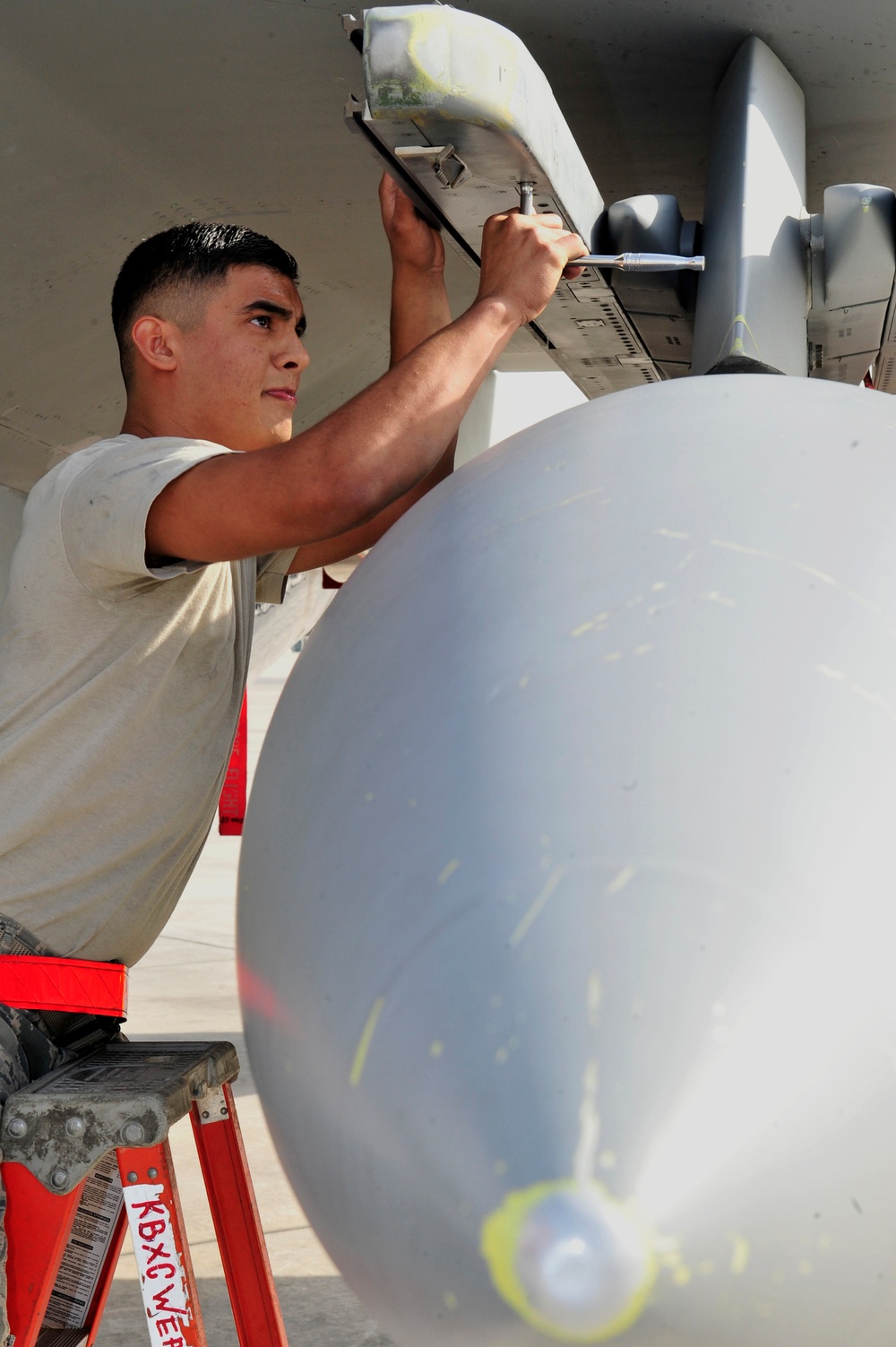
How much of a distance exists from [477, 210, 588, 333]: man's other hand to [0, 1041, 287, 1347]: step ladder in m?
0.87

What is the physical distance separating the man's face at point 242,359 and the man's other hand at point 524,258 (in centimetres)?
27

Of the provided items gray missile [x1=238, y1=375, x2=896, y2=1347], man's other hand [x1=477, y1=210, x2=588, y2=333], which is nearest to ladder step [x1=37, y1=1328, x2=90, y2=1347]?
gray missile [x1=238, y1=375, x2=896, y2=1347]

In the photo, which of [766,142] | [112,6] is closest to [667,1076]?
[766,142]

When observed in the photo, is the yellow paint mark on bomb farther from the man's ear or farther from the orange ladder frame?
the man's ear

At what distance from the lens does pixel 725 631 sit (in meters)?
0.87

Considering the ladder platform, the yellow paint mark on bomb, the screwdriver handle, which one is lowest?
the yellow paint mark on bomb

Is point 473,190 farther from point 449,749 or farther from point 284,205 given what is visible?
point 284,205

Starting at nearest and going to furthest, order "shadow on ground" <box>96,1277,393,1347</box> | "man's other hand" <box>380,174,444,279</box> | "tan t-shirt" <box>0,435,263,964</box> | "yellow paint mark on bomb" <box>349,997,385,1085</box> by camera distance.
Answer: "yellow paint mark on bomb" <box>349,997,385,1085</box> → "tan t-shirt" <box>0,435,263,964</box> → "man's other hand" <box>380,174,444,279</box> → "shadow on ground" <box>96,1277,393,1347</box>

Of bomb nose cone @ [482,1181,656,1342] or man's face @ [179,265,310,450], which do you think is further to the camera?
man's face @ [179,265,310,450]

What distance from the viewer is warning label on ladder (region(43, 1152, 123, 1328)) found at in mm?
1520

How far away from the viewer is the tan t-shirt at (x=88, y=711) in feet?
4.31

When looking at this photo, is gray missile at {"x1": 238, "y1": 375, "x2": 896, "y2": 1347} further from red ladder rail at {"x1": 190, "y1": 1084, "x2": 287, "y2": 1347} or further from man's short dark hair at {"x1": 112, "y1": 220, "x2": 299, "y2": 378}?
man's short dark hair at {"x1": 112, "y1": 220, "x2": 299, "y2": 378}

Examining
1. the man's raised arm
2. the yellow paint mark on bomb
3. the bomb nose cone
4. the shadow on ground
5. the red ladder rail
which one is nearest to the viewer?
the bomb nose cone

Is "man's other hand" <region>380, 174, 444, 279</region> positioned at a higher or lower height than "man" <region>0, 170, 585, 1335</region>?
higher
